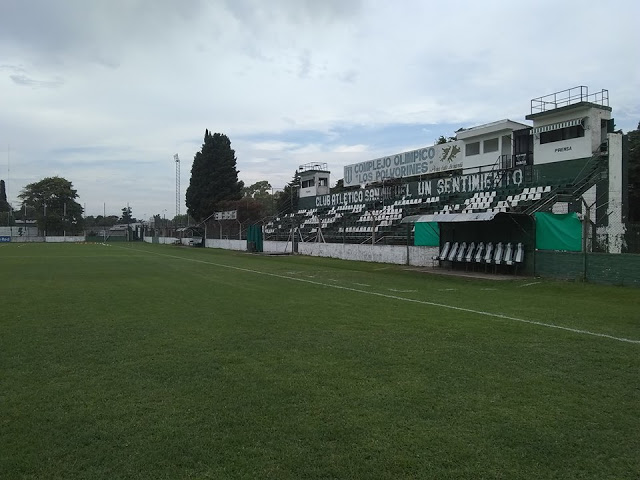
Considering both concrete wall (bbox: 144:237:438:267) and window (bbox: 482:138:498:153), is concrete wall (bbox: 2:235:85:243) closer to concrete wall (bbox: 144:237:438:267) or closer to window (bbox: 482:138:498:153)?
concrete wall (bbox: 144:237:438:267)

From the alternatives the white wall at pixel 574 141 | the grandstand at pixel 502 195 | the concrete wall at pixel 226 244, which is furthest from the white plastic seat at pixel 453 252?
the concrete wall at pixel 226 244

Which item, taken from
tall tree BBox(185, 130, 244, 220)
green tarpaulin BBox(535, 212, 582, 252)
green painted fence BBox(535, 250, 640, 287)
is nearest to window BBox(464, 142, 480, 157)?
green tarpaulin BBox(535, 212, 582, 252)

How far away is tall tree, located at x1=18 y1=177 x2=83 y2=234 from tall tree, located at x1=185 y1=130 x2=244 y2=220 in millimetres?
29411

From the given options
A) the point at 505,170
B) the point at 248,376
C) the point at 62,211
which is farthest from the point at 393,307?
the point at 62,211

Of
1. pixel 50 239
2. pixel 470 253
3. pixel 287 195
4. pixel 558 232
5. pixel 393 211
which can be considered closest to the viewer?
pixel 558 232

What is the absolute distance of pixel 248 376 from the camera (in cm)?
571

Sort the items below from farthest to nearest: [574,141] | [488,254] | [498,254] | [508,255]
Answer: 1. [574,141]
2. [488,254]
3. [498,254]
4. [508,255]

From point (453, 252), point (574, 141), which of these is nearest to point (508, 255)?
point (453, 252)

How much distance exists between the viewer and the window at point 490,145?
35219 millimetres

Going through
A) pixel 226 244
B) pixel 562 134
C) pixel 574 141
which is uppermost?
pixel 562 134

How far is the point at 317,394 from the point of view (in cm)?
509

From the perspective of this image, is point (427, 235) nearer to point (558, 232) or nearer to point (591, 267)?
point (558, 232)

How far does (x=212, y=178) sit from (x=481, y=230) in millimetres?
57962

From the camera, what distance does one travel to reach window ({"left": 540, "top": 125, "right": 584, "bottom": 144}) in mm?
27059
